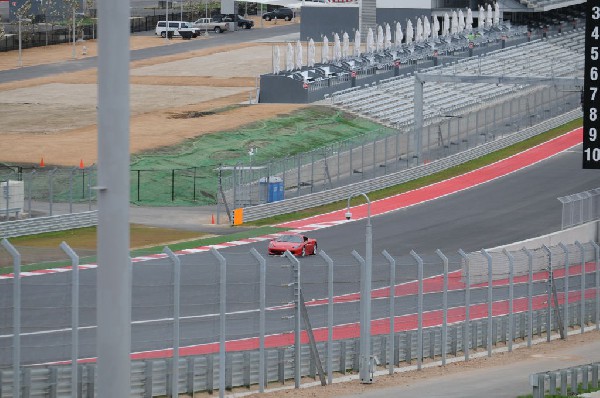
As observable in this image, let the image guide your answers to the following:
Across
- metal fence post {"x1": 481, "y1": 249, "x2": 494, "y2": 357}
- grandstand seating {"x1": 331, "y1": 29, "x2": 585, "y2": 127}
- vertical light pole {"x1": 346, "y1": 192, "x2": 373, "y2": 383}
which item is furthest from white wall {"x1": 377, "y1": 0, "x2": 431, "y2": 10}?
vertical light pole {"x1": 346, "y1": 192, "x2": 373, "y2": 383}

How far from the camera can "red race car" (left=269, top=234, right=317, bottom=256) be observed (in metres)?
46.6

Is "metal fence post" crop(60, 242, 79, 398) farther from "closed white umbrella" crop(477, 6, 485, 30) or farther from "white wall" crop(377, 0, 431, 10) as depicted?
"white wall" crop(377, 0, 431, 10)

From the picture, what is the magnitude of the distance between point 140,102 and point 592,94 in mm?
56237

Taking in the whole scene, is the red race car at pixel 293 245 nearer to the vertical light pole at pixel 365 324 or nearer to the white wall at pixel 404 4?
the vertical light pole at pixel 365 324

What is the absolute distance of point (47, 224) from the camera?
166 feet

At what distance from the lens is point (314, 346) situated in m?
24.9

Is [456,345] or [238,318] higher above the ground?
[238,318]

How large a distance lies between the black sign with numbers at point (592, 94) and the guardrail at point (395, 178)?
25047mm

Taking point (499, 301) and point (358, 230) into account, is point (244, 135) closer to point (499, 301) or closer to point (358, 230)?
point (358, 230)

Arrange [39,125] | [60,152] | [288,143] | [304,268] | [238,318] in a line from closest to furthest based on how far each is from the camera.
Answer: [238,318] → [304,268] → [60,152] → [288,143] → [39,125]

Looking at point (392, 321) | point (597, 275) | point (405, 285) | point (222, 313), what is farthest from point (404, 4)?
point (222, 313)

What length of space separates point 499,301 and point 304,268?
6035 millimetres

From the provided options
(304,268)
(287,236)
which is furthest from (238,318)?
(287,236)

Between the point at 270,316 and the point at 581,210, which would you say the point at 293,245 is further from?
the point at 270,316
